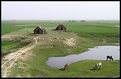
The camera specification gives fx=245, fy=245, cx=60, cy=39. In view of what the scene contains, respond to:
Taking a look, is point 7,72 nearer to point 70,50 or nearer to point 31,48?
point 31,48

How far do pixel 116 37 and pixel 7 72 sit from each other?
2207 inches

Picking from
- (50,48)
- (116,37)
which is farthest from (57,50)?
(116,37)

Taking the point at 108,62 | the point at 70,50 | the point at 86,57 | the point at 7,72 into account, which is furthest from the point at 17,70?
the point at 70,50

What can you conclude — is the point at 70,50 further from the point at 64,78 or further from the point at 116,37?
the point at 116,37

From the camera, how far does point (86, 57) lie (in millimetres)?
51375

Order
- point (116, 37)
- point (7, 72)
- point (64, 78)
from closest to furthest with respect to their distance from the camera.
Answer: point (64, 78)
point (7, 72)
point (116, 37)

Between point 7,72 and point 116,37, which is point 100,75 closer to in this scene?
point 7,72

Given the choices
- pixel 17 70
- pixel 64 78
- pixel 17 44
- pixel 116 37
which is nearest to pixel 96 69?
pixel 64 78

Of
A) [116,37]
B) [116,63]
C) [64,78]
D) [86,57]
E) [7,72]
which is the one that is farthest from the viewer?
[116,37]

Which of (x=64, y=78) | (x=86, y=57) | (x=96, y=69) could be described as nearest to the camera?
(x=64, y=78)

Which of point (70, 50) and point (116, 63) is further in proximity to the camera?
point (70, 50)

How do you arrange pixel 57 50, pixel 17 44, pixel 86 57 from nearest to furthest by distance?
pixel 86 57 < pixel 57 50 < pixel 17 44

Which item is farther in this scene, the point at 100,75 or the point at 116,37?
the point at 116,37

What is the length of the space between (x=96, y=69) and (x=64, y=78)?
22.8ft
